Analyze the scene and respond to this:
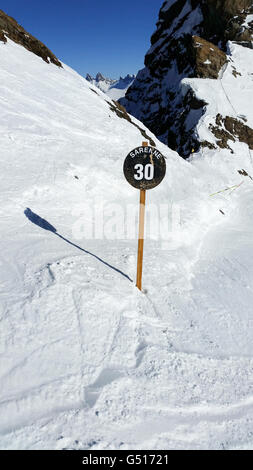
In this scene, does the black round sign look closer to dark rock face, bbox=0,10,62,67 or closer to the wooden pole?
the wooden pole

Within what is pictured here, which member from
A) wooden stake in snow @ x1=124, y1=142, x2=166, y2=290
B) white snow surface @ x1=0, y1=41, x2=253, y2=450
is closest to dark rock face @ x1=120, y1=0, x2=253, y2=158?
white snow surface @ x1=0, y1=41, x2=253, y2=450

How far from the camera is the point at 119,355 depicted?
3.28 metres

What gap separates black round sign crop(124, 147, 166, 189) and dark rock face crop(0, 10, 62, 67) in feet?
71.1

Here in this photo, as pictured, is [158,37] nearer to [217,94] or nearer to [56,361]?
[217,94]

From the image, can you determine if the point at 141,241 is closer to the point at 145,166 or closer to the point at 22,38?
the point at 145,166

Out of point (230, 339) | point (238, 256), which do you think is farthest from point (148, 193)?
point (230, 339)

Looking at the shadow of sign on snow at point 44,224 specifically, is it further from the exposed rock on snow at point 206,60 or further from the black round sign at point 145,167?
the exposed rock on snow at point 206,60

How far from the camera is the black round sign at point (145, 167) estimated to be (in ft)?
13.2

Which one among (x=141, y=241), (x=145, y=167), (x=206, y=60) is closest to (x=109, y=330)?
(x=141, y=241)

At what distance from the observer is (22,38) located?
20.8 m

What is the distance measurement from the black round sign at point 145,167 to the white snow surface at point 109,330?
5.61 feet

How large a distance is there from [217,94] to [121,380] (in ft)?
137

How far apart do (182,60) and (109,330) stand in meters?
57.2

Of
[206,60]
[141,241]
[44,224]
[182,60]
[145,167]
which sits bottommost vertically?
[141,241]
